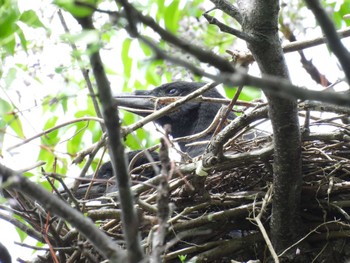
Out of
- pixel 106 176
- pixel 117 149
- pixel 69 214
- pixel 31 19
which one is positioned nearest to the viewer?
pixel 117 149

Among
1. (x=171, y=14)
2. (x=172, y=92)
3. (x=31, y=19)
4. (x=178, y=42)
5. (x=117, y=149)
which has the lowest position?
(x=117, y=149)

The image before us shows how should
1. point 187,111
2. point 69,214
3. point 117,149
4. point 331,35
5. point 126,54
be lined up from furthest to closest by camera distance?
point 187,111, point 126,54, point 69,214, point 117,149, point 331,35

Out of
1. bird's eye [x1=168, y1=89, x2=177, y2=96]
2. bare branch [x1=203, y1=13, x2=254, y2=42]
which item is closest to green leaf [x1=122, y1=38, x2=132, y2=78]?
bird's eye [x1=168, y1=89, x2=177, y2=96]

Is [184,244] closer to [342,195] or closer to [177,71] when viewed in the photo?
[342,195]

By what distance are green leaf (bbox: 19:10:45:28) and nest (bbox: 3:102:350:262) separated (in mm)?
701

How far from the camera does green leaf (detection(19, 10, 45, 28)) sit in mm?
2545

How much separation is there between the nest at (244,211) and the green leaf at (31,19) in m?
0.70

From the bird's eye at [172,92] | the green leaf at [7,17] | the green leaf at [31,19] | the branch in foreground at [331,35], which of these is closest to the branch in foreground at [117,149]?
the branch in foreground at [331,35]

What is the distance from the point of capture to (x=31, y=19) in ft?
8.26

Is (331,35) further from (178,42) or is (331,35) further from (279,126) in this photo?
(279,126)

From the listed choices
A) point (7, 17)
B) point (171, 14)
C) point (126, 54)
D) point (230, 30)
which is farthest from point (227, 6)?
point (126, 54)

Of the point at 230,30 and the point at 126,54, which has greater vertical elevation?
the point at 126,54

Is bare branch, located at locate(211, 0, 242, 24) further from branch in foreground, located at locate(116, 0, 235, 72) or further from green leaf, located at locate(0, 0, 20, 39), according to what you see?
branch in foreground, located at locate(116, 0, 235, 72)

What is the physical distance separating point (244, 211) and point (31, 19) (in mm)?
1098
